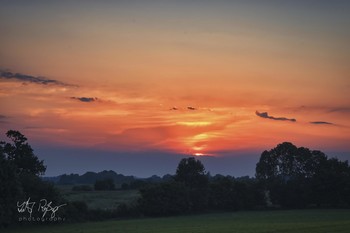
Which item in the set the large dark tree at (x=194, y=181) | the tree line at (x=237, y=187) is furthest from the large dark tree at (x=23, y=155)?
the large dark tree at (x=194, y=181)

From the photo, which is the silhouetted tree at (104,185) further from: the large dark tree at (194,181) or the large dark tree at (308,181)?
the large dark tree at (308,181)

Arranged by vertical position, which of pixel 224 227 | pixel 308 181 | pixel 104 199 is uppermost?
pixel 308 181

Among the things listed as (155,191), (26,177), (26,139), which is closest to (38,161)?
(26,139)

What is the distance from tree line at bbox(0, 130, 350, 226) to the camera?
90.4m

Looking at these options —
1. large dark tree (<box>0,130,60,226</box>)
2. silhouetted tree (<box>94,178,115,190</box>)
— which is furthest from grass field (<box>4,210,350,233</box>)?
silhouetted tree (<box>94,178,115,190</box>)

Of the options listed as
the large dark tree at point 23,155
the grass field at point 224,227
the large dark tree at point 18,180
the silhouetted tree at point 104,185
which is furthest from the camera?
the silhouetted tree at point 104,185

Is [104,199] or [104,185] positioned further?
[104,185]

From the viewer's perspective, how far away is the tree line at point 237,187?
90.4 meters

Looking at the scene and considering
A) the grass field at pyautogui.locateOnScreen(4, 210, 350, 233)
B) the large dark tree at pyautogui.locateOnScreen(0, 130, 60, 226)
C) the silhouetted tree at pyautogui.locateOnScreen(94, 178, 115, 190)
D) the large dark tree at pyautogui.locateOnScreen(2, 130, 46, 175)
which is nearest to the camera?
the grass field at pyautogui.locateOnScreen(4, 210, 350, 233)

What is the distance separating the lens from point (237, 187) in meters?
104

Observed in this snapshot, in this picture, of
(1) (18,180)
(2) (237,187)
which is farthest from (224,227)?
(2) (237,187)

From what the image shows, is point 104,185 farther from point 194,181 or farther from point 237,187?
point 237,187

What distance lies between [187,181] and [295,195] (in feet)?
85.8

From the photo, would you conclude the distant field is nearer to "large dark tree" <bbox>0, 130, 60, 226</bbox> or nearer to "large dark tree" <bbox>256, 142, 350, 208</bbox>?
"large dark tree" <bbox>0, 130, 60, 226</bbox>
